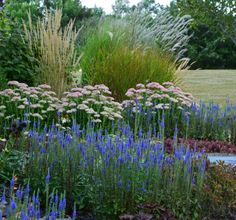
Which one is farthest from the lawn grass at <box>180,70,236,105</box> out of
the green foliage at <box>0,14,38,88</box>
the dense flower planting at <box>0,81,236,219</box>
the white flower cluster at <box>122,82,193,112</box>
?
the dense flower planting at <box>0,81,236,219</box>

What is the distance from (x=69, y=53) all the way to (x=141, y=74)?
1.24m

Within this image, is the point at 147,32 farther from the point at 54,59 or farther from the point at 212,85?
the point at 212,85

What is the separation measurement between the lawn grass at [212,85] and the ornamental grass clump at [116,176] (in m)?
12.9

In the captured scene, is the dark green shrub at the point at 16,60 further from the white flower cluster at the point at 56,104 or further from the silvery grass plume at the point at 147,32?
the silvery grass plume at the point at 147,32

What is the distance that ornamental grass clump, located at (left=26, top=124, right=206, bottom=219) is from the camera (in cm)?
358

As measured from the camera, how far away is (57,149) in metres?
3.99

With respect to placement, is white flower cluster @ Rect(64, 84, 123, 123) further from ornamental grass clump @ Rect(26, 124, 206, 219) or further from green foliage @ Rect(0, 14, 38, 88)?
ornamental grass clump @ Rect(26, 124, 206, 219)

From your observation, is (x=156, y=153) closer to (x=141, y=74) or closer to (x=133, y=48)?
(x=141, y=74)

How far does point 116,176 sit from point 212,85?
19.1 meters

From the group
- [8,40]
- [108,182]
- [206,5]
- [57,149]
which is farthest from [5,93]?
[206,5]

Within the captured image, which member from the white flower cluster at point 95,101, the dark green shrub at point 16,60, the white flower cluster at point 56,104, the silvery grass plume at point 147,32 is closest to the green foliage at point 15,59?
the dark green shrub at point 16,60

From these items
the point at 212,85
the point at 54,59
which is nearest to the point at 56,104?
the point at 54,59

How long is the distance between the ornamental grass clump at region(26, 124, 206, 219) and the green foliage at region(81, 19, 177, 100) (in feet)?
16.4

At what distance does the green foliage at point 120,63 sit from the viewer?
8.97 m
